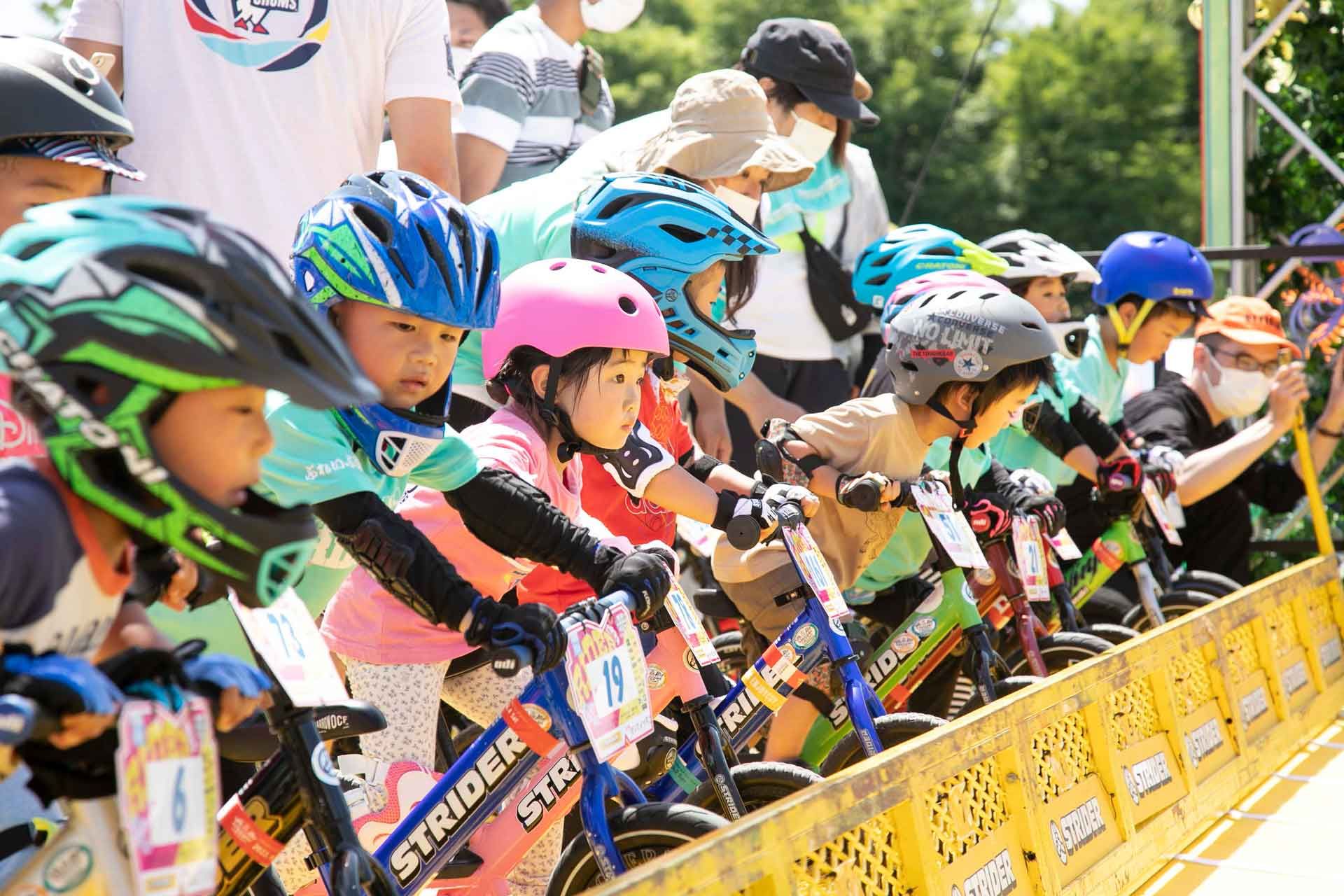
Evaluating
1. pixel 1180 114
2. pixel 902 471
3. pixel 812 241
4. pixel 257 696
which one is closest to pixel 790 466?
pixel 902 471

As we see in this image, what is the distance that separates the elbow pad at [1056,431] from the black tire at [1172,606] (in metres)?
0.72

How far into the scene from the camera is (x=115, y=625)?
1984 millimetres

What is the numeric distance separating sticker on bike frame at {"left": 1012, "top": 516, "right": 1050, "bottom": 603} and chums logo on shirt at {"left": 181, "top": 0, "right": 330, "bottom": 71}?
2443mm

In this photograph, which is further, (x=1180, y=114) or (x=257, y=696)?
(x=1180, y=114)

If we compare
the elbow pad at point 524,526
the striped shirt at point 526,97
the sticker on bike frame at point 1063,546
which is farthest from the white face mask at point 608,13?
the elbow pad at point 524,526

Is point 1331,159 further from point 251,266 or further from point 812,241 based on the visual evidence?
point 251,266

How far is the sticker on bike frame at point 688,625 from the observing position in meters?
3.31

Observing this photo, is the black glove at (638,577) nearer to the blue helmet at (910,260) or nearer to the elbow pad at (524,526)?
the elbow pad at (524,526)

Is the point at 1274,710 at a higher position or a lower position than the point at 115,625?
lower

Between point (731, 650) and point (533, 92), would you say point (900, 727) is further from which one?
point (533, 92)

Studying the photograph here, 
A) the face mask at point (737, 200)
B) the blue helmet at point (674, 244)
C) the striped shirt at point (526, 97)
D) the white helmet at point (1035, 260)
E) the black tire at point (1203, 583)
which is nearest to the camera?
the blue helmet at point (674, 244)

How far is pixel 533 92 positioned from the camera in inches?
204

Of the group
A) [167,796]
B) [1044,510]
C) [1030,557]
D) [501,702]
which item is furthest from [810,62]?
[167,796]

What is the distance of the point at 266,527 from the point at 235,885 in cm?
90
